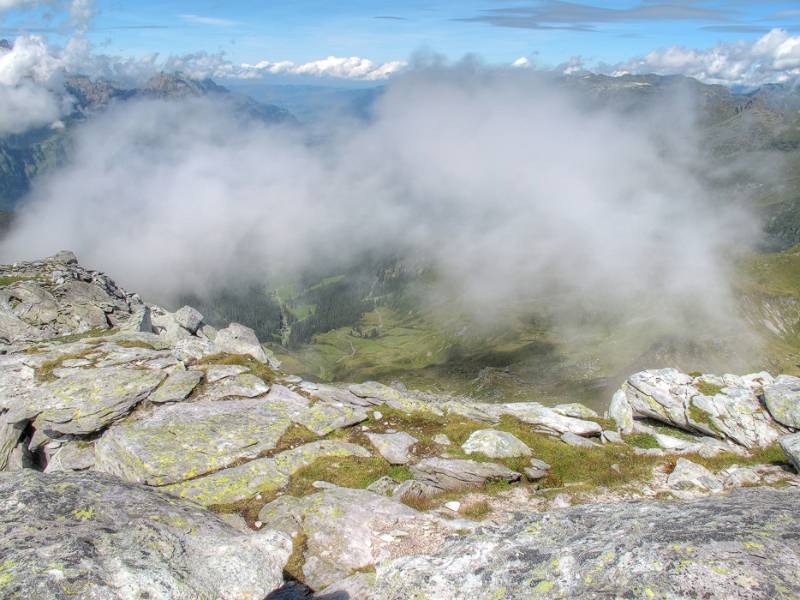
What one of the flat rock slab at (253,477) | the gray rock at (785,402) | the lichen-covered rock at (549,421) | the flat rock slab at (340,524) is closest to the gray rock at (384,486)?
the flat rock slab at (340,524)

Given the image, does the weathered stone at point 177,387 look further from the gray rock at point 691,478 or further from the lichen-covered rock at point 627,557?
the gray rock at point 691,478

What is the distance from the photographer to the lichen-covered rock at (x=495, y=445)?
95.9 feet

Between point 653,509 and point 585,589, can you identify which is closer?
point 585,589

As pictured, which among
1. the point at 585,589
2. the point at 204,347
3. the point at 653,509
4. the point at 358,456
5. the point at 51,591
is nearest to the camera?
the point at 51,591

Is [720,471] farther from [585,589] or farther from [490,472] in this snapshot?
[585,589]

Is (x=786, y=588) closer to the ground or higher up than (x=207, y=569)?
higher up

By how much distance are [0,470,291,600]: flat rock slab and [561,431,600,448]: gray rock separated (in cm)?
2327

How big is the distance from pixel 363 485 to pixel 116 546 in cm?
1358

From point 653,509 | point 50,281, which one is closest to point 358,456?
point 653,509

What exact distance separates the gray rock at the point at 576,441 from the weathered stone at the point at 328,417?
14030 mm

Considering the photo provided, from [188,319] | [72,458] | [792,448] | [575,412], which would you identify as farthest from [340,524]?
[188,319]

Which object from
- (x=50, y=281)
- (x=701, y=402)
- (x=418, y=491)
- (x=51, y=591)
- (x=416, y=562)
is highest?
(x=51, y=591)

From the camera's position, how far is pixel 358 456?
94.1ft

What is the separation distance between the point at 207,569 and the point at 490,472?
16360 millimetres
